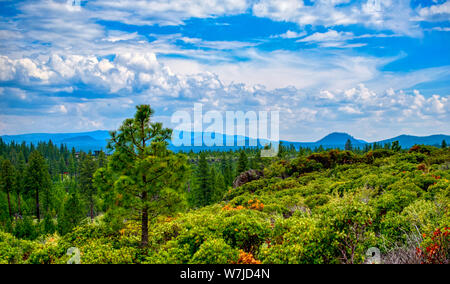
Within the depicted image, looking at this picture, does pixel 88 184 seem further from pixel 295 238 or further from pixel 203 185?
pixel 295 238

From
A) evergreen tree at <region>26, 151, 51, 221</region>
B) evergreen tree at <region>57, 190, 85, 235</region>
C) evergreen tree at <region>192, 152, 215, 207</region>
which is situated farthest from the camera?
evergreen tree at <region>192, 152, 215, 207</region>

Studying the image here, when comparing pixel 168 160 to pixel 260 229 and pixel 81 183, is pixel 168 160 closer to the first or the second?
pixel 260 229

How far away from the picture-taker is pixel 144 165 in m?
9.28

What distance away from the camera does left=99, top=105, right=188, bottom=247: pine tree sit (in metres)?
9.45

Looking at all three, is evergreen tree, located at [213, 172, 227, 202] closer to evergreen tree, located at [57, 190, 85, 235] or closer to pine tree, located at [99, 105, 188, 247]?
evergreen tree, located at [57, 190, 85, 235]

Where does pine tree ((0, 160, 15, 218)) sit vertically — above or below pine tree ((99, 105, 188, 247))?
below

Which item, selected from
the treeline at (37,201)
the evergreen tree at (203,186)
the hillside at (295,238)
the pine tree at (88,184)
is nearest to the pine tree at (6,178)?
the treeline at (37,201)

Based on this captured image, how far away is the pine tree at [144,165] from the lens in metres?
9.45

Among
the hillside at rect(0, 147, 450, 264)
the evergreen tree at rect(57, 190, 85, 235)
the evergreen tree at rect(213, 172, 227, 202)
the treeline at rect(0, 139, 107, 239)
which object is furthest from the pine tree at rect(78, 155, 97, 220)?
the hillside at rect(0, 147, 450, 264)

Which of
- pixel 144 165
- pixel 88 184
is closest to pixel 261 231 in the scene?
pixel 144 165
